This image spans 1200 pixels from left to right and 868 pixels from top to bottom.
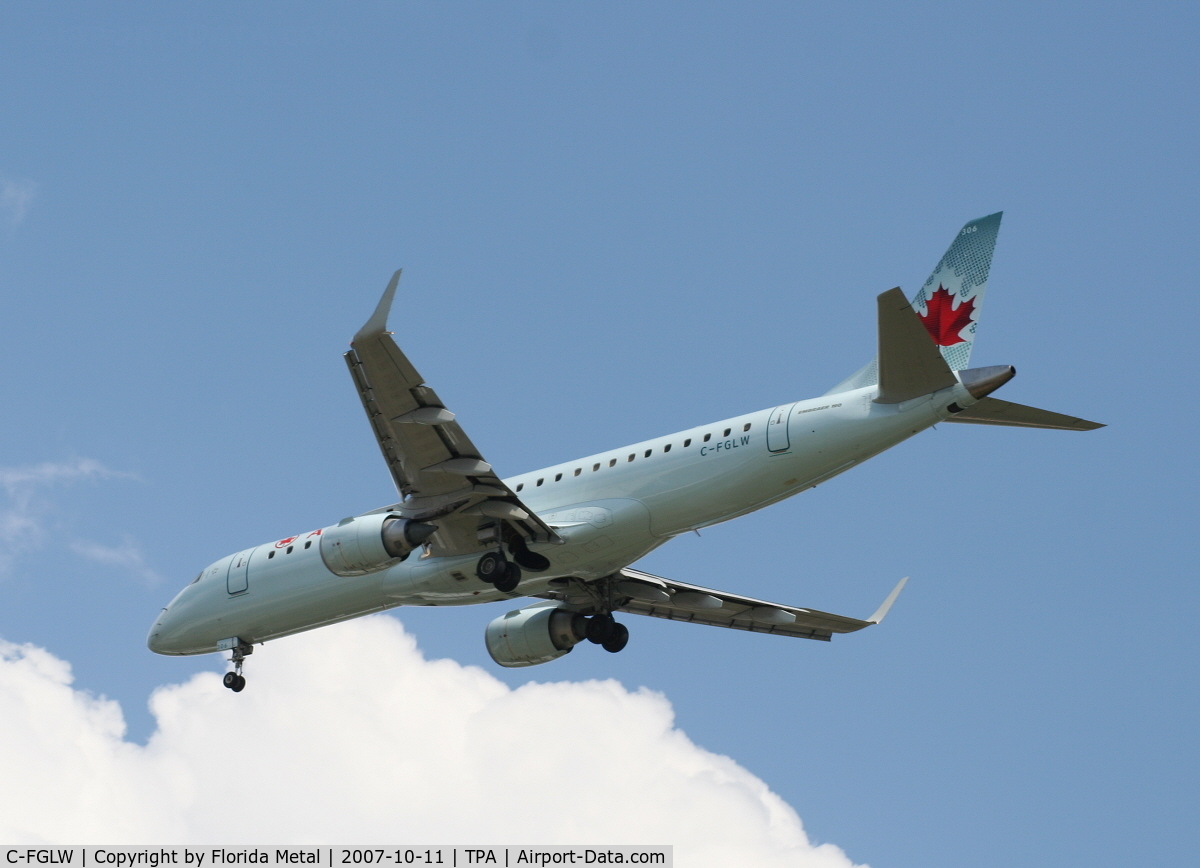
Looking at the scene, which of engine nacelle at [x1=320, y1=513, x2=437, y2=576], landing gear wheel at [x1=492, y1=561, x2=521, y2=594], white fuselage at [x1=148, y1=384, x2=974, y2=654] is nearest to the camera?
white fuselage at [x1=148, y1=384, x2=974, y2=654]

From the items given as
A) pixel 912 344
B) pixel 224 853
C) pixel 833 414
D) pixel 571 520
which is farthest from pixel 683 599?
pixel 224 853

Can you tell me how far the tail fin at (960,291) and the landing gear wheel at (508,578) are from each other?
7.86m

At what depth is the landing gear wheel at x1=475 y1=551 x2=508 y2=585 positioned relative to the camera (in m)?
28.0

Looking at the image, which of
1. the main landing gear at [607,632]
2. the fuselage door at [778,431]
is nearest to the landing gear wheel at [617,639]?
the main landing gear at [607,632]

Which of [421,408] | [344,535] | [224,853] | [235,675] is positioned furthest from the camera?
[235,675]

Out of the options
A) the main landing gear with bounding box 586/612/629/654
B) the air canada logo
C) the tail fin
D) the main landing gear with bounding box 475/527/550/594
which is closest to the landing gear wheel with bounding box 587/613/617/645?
the main landing gear with bounding box 586/612/629/654

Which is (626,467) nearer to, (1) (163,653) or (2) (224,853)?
(2) (224,853)

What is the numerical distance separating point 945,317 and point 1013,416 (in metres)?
2.55

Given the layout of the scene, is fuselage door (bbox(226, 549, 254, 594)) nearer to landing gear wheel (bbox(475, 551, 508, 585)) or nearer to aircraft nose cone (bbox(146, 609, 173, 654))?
aircraft nose cone (bbox(146, 609, 173, 654))

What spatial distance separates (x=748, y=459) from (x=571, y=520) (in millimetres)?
3881

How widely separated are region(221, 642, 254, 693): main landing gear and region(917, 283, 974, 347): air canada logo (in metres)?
16.5

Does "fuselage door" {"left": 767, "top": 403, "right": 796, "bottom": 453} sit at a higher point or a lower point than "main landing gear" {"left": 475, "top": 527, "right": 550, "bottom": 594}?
higher

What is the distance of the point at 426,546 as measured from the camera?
28766 mm

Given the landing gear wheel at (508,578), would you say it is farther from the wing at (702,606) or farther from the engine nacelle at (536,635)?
the engine nacelle at (536,635)
